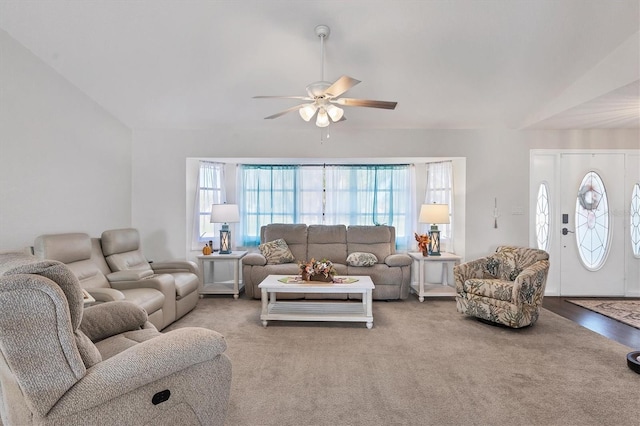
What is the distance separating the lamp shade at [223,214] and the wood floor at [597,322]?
4.36 m

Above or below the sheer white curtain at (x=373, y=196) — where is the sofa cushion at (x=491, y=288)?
below

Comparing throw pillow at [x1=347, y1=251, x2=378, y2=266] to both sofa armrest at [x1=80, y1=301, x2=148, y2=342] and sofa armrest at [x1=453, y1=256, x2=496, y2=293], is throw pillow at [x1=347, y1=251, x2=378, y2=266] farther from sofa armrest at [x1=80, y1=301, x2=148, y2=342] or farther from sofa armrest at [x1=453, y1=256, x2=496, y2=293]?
sofa armrest at [x1=80, y1=301, x2=148, y2=342]

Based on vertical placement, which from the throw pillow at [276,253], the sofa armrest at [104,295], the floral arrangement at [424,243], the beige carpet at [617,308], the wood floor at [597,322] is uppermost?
the floral arrangement at [424,243]

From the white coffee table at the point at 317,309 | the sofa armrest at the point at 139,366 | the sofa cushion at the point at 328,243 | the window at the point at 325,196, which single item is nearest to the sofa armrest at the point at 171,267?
the white coffee table at the point at 317,309

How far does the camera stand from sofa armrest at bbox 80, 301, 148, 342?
6.81 ft

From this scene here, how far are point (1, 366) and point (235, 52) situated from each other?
3264 mm

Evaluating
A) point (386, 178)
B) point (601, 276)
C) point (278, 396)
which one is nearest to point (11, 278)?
point (278, 396)

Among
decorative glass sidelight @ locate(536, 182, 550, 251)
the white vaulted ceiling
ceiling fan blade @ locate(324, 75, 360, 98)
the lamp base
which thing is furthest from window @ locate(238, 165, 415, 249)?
ceiling fan blade @ locate(324, 75, 360, 98)

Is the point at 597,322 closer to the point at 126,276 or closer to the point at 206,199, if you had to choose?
the point at 126,276

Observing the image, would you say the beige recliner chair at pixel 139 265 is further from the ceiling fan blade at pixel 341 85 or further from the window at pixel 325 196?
the ceiling fan blade at pixel 341 85

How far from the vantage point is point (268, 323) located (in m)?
3.86

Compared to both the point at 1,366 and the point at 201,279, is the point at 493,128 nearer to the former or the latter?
the point at 201,279

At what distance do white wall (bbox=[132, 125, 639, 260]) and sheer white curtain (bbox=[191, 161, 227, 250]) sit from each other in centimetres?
23

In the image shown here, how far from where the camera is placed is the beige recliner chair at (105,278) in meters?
3.17
